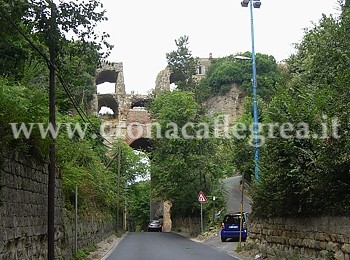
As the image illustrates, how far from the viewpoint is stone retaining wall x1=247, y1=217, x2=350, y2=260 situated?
11.2 meters

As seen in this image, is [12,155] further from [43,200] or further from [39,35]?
[39,35]

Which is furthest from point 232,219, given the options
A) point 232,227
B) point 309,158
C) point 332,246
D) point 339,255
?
point 339,255

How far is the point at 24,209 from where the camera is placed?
10008mm

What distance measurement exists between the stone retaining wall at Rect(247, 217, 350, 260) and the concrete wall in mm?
6504

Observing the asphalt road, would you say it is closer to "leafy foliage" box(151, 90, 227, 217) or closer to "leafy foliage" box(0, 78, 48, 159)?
"leafy foliage" box(0, 78, 48, 159)

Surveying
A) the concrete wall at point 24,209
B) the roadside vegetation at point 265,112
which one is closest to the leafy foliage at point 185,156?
the roadside vegetation at point 265,112

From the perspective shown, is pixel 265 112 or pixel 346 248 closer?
pixel 346 248

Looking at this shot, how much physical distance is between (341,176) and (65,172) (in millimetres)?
9093

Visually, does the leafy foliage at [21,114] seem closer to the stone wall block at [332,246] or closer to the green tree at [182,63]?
the stone wall block at [332,246]

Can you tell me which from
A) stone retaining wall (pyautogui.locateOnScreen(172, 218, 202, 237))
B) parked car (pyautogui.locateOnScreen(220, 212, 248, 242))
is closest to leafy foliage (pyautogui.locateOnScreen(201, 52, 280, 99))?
stone retaining wall (pyautogui.locateOnScreen(172, 218, 202, 237))

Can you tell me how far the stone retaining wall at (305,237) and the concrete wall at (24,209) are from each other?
6.50m

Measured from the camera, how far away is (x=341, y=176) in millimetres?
11219

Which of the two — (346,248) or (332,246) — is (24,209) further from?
(332,246)

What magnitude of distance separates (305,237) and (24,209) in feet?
24.3
